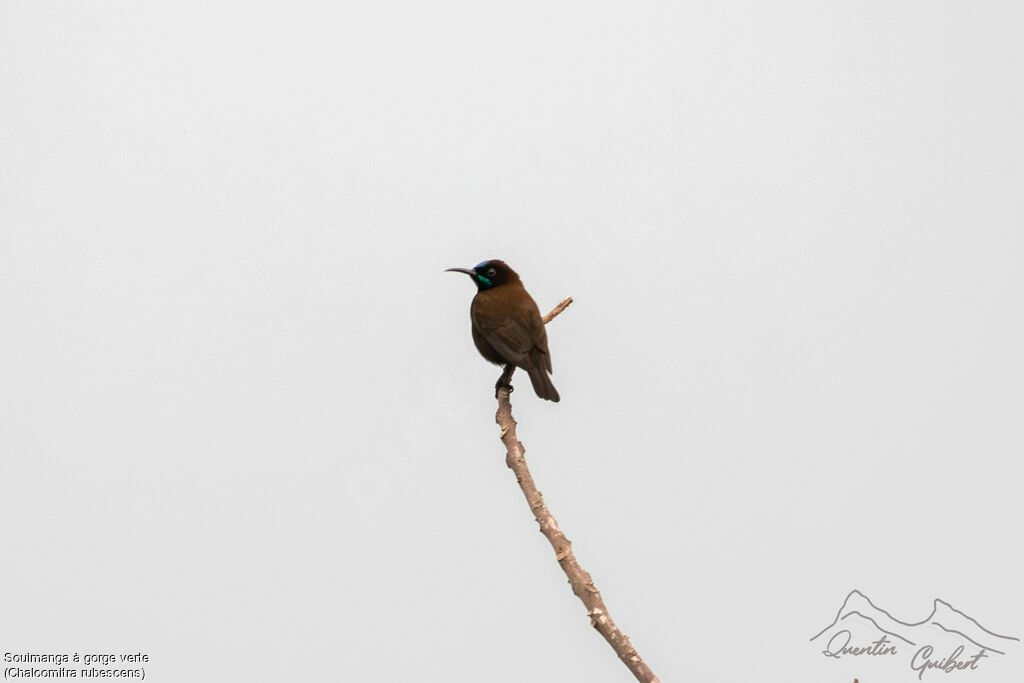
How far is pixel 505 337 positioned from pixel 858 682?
349 cm

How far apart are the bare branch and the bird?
112cm

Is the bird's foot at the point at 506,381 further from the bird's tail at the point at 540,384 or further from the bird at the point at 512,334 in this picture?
the bird's tail at the point at 540,384

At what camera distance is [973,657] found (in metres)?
6.41

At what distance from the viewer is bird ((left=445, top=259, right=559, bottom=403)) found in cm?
697

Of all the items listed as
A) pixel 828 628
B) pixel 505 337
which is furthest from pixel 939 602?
pixel 505 337

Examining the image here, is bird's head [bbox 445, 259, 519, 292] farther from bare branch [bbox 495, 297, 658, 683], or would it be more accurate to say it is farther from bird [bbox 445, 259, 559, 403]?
bare branch [bbox 495, 297, 658, 683]

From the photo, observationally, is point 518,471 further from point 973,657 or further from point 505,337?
point 973,657

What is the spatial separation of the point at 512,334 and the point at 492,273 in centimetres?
61

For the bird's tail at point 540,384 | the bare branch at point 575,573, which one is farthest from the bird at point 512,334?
the bare branch at point 575,573

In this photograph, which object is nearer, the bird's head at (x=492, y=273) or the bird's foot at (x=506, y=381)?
the bird's foot at (x=506, y=381)

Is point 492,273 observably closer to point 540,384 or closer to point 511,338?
point 511,338

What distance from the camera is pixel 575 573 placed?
4.89 m

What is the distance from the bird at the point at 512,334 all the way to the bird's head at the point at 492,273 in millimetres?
63

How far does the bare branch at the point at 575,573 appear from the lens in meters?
4.65
